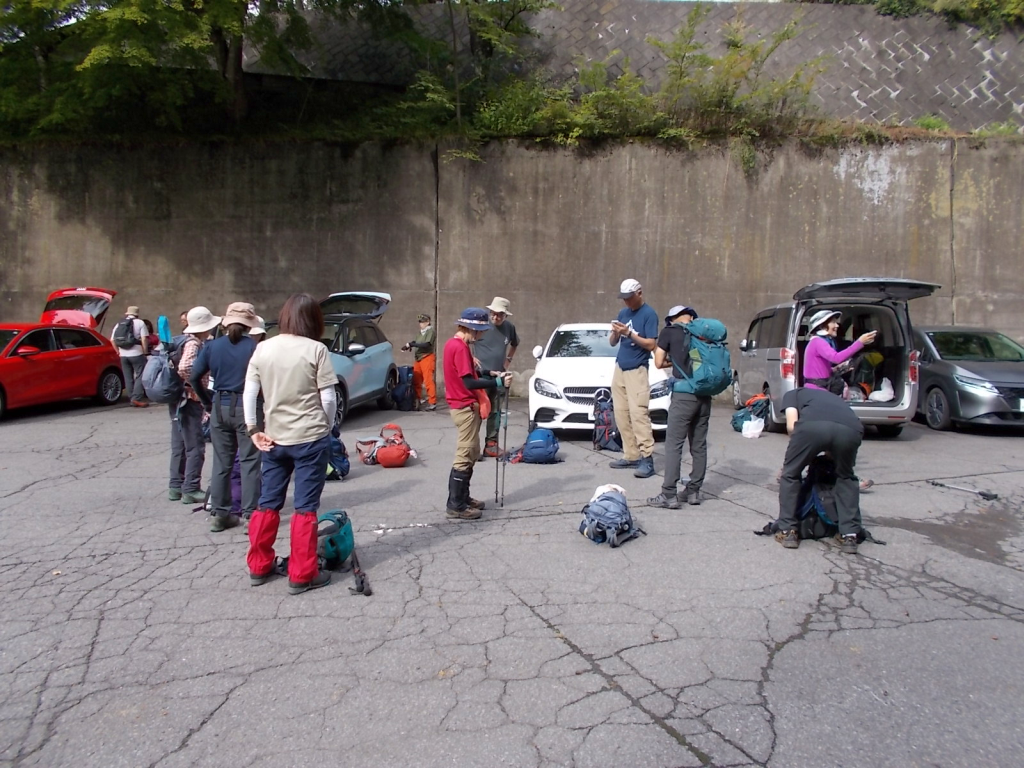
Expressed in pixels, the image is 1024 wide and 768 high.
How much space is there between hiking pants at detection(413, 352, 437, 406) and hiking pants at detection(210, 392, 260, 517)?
7.24 metres

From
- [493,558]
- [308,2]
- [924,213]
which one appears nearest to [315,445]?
[493,558]

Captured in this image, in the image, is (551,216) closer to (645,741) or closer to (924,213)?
(924,213)

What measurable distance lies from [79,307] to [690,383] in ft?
40.5

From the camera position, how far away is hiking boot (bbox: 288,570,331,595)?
4797 mm

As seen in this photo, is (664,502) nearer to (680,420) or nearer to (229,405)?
(680,420)

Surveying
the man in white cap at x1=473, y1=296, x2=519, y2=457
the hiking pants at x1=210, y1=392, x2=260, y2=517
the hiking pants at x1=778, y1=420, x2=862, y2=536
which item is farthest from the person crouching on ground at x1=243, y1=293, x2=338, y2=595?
the man in white cap at x1=473, y1=296, x2=519, y2=457

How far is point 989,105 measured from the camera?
1888 cm

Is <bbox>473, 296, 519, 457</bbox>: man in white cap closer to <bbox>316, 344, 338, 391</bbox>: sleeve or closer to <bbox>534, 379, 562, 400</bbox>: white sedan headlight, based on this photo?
<bbox>534, 379, 562, 400</bbox>: white sedan headlight

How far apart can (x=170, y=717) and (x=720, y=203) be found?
574 inches

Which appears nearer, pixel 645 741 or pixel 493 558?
pixel 645 741

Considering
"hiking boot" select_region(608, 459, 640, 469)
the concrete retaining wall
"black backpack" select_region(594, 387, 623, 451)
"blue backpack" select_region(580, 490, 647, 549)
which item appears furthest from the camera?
the concrete retaining wall

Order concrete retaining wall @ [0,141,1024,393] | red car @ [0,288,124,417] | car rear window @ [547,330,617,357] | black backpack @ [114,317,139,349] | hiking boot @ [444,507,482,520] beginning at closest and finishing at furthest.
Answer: hiking boot @ [444,507,482,520], car rear window @ [547,330,617,357], red car @ [0,288,124,417], black backpack @ [114,317,139,349], concrete retaining wall @ [0,141,1024,393]

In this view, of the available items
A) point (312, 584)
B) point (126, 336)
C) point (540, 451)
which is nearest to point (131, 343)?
point (126, 336)

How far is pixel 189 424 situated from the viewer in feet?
22.6
